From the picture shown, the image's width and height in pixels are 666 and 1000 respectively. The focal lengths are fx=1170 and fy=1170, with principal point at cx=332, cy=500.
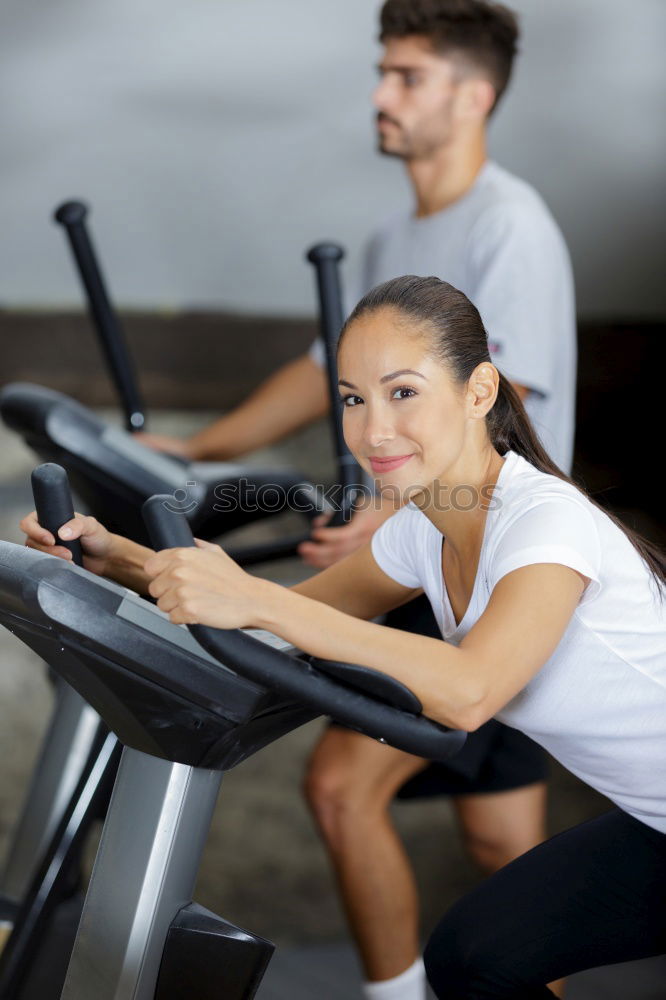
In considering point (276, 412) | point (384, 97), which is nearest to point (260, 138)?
point (276, 412)

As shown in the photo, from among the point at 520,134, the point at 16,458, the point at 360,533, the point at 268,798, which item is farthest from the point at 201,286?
the point at 360,533

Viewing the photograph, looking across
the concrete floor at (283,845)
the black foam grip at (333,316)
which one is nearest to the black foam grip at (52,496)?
the black foam grip at (333,316)

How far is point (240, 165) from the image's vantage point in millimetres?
2988

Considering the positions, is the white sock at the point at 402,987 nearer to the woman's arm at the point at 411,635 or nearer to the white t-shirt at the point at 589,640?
the white t-shirt at the point at 589,640

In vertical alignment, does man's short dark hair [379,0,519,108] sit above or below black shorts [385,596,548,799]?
above

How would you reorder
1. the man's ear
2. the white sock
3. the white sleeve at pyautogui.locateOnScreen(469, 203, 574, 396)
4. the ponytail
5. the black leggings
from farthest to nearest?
the man's ear → the white sock → the white sleeve at pyautogui.locateOnScreen(469, 203, 574, 396) → the black leggings → the ponytail

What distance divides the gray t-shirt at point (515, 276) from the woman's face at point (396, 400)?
1.02 feet

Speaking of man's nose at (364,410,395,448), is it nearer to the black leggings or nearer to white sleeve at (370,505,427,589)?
white sleeve at (370,505,427,589)

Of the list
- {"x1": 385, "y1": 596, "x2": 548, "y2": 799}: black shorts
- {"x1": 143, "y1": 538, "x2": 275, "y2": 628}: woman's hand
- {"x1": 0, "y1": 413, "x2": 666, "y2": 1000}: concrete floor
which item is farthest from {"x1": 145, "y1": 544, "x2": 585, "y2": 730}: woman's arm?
{"x1": 0, "y1": 413, "x2": 666, "y2": 1000}: concrete floor

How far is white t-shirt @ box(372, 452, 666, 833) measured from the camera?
1.00m

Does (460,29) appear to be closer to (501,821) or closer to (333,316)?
(333,316)

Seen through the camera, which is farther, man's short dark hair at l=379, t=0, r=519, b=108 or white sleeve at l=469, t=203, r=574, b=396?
man's short dark hair at l=379, t=0, r=519, b=108

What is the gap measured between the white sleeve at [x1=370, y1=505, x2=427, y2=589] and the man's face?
28.4 inches

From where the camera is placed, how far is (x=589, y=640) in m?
1.07
